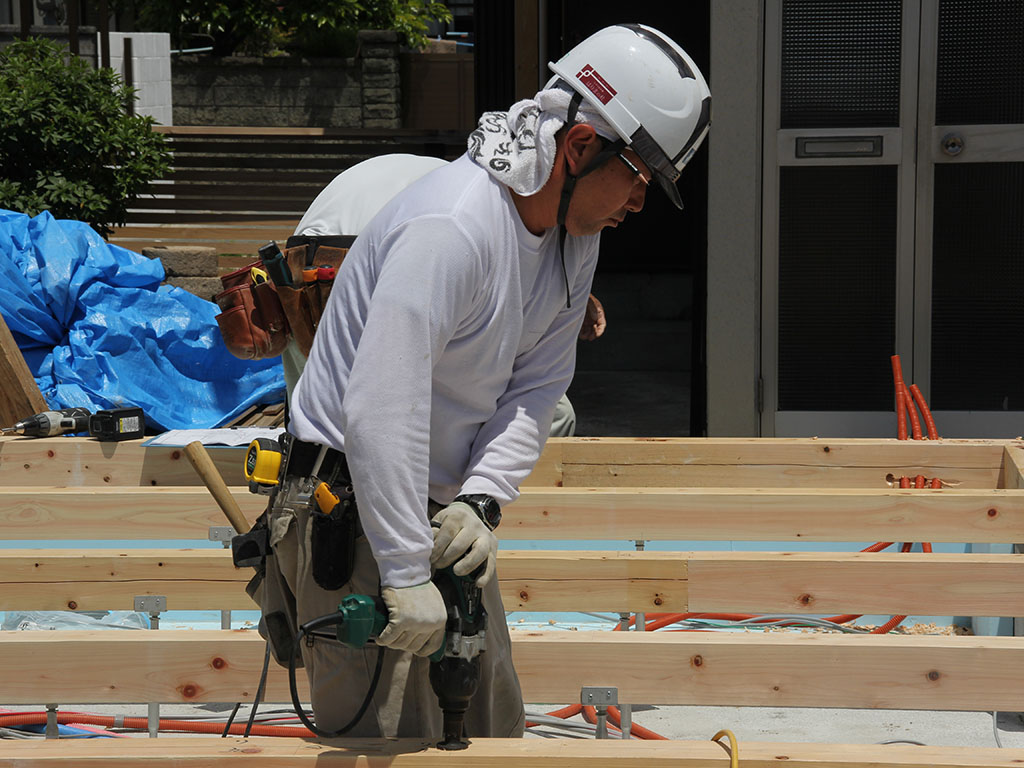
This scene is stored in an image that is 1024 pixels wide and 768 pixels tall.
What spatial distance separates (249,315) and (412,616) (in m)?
2.37

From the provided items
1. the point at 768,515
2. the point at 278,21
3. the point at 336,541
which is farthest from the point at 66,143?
the point at 278,21

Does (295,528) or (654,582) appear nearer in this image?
(295,528)

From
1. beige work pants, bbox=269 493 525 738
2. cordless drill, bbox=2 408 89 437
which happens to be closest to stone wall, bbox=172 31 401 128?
cordless drill, bbox=2 408 89 437

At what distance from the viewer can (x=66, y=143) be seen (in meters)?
8.16

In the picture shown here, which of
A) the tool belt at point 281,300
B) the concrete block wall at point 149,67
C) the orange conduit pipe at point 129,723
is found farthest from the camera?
the concrete block wall at point 149,67

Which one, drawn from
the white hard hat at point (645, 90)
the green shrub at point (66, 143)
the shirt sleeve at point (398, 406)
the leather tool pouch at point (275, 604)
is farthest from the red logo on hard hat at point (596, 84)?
the green shrub at point (66, 143)

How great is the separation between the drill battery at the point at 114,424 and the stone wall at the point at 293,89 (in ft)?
35.4

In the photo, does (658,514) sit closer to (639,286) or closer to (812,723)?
(812,723)

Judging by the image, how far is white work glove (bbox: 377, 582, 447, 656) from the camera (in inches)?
78.1

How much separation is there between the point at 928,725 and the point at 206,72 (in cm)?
1364

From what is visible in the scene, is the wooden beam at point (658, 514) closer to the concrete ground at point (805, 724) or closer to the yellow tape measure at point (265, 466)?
the concrete ground at point (805, 724)

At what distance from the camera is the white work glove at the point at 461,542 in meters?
2.10

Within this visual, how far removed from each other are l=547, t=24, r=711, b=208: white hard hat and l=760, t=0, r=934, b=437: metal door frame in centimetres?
410

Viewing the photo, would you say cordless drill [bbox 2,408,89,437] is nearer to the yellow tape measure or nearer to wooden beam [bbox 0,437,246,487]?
wooden beam [bbox 0,437,246,487]
